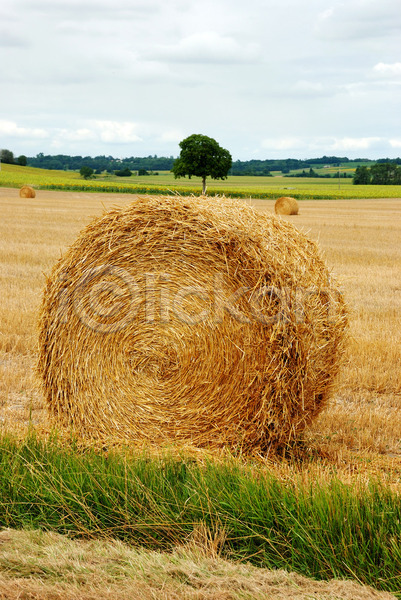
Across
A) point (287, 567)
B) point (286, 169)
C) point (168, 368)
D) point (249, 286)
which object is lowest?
point (287, 567)

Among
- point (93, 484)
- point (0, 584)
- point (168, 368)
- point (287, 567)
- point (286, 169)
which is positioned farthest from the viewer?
point (286, 169)

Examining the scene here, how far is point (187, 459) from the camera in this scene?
169 inches

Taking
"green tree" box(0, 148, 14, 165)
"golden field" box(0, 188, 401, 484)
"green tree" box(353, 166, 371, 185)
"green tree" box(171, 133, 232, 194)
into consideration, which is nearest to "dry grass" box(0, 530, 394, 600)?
"golden field" box(0, 188, 401, 484)

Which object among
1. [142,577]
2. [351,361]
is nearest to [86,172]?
[351,361]

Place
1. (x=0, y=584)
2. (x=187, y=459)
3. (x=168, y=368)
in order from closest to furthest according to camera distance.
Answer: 1. (x=0, y=584)
2. (x=187, y=459)
3. (x=168, y=368)

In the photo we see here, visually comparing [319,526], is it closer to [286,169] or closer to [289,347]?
[289,347]

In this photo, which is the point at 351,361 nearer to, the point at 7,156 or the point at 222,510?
the point at 222,510

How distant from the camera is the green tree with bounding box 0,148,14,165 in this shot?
90.3 meters

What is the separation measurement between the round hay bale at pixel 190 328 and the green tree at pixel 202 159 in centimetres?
5078

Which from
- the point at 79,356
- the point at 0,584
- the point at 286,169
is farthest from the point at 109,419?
the point at 286,169

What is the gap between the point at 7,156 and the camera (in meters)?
93.6

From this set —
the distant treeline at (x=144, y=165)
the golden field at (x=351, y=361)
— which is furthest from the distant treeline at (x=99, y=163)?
the golden field at (x=351, y=361)

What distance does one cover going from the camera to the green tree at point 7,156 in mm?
90344

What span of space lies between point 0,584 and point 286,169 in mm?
99306
